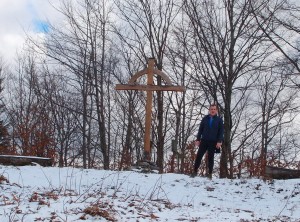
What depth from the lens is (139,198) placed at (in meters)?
6.70

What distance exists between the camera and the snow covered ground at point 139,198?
16.1ft

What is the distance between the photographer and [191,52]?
56.3ft

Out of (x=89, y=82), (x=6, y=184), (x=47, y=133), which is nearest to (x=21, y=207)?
(x=6, y=184)

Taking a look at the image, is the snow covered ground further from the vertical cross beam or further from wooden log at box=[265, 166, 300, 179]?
the vertical cross beam

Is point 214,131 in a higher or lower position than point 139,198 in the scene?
higher

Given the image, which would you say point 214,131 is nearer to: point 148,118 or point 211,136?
point 211,136

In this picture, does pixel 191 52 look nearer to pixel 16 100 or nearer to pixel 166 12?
pixel 166 12

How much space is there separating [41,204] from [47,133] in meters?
20.8

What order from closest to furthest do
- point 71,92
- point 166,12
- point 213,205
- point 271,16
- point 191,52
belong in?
point 213,205 → point 271,16 → point 191,52 → point 166,12 → point 71,92

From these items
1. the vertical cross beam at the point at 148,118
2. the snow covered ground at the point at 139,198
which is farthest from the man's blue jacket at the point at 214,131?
the vertical cross beam at the point at 148,118

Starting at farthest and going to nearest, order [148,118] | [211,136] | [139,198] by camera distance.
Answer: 1. [148,118]
2. [211,136]
3. [139,198]

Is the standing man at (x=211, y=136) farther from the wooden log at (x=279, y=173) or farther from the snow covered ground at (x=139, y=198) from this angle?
the wooden log at (x=279, y=173)

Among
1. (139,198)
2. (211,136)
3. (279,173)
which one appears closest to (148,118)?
(211,136)

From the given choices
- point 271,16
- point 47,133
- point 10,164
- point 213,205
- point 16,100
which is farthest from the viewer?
point 16,100
